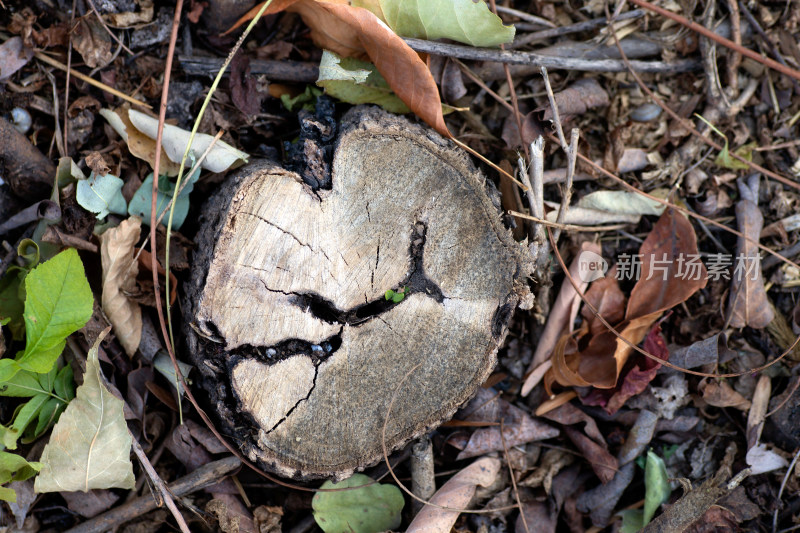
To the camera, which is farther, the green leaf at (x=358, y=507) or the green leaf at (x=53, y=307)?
the green leaf at (x=358, y=507)

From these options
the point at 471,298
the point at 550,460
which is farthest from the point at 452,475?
the point at 471,298

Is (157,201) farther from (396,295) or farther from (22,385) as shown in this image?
(396,295)

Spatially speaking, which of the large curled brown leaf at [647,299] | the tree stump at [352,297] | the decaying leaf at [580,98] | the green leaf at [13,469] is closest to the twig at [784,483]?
the large curled brown leaf at [647,299]

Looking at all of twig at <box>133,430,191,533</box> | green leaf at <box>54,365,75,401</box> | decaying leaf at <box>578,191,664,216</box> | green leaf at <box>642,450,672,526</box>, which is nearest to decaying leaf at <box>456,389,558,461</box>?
green leaf at <box>642,450,672,526</box>

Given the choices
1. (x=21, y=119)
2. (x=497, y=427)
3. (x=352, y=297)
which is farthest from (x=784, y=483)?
(x=21, y=119)

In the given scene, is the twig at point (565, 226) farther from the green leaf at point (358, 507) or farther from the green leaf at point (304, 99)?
the green leaf at point (358, 507)

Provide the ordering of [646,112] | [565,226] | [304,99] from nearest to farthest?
[565,226] < [304,99] < [646,112]

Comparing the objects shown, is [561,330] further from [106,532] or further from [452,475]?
[106,532]
